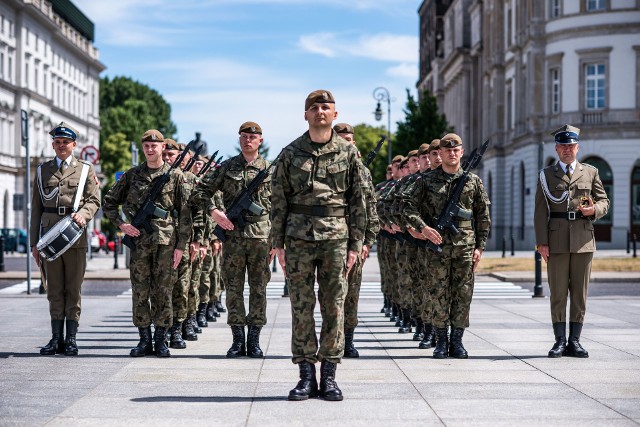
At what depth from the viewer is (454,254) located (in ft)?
35.2

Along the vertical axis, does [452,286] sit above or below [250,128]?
below

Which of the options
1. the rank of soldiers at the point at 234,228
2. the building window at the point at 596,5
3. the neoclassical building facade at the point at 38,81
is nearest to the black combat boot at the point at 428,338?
the rank of soldiers at the point at 234,228

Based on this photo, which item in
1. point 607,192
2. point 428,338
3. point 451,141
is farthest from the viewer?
point 607,192

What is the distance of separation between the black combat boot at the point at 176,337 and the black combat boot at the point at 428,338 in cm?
252

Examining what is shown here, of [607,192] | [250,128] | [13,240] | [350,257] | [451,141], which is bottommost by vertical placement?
[13,240]

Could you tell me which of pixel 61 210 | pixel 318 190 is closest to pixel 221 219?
pixel 61 210

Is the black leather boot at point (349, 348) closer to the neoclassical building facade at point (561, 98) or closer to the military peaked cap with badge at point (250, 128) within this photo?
the military peaked cap with badge at point (250, 128)

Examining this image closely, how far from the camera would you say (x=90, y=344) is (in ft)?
39.3

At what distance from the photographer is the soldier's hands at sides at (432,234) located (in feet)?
34.6

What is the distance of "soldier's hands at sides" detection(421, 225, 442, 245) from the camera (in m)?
10.5

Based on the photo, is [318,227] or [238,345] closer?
[318,227]

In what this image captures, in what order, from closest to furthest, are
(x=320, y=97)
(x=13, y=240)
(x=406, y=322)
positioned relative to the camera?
(x=320, y=97)
(x=406, y=322)
(x=13, y=240)

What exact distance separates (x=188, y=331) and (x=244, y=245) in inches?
78.4

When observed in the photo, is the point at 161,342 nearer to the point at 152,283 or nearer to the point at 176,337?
the point at 152,283
